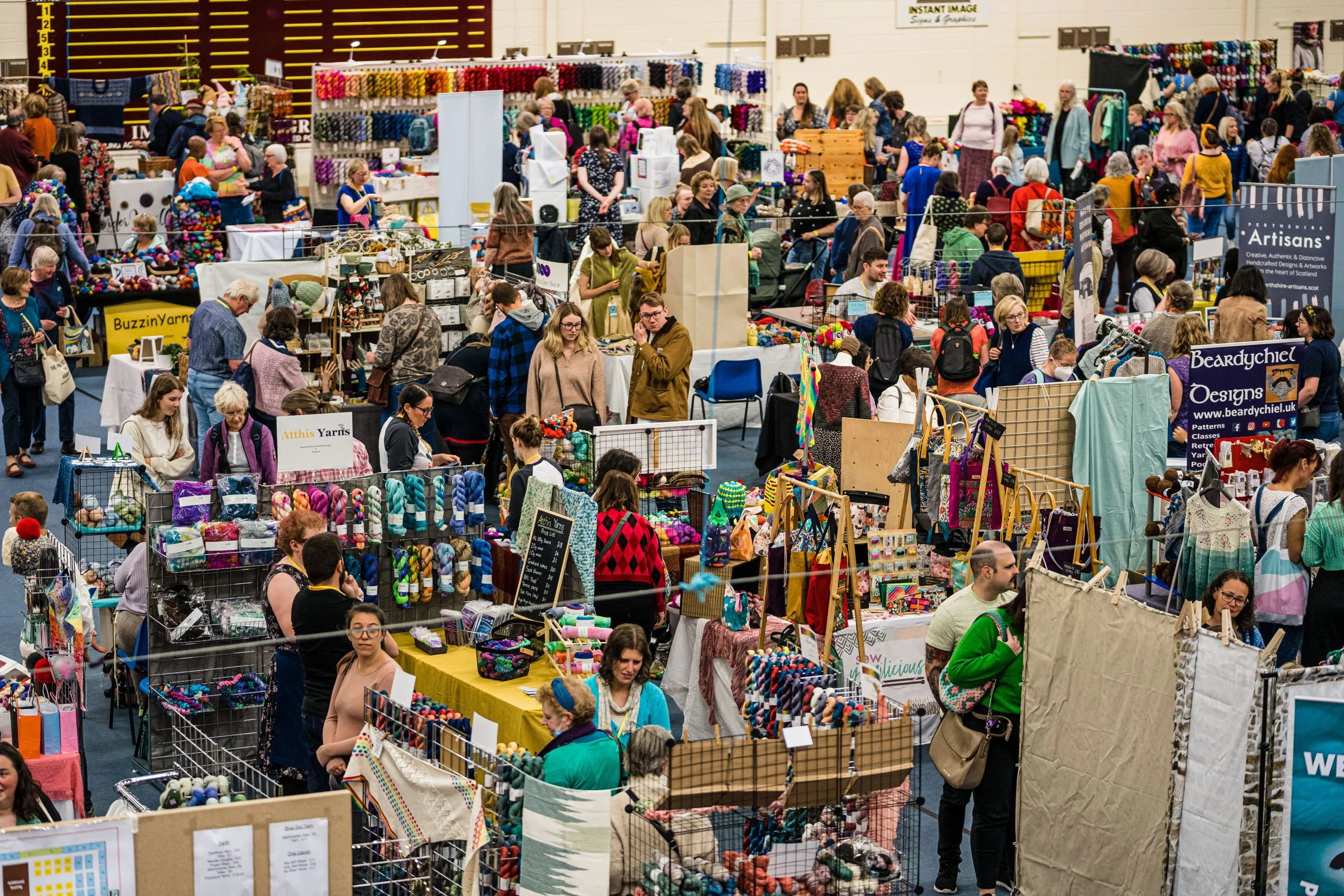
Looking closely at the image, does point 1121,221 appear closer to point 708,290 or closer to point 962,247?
point 962,247

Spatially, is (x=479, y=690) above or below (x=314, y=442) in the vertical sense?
below

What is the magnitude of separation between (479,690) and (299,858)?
2.06 metres

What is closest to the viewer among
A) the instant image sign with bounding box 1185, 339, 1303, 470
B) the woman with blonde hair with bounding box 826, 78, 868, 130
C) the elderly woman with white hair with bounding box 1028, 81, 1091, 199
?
the instant image sign with bounding box 1185, 339, 1303, 470

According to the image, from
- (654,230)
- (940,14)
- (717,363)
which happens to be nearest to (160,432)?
(717,363)

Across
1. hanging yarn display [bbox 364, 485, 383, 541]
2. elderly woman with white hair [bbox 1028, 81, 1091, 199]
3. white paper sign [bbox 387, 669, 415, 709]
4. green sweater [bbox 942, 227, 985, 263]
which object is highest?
elderly woman with white hair [bbox 1028, 81, 1091, 199]

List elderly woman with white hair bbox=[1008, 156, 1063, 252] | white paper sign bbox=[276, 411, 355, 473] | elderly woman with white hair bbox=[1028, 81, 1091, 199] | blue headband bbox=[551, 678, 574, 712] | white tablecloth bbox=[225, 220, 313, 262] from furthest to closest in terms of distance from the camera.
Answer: elderly woman with white hair bbox=[1028, 81, 1091, 199] < elderly woman with white hair bbox=[1008, 156, 1063, 252] < white tablecloth bbox=[225, 220, 313, 262] < white paper sign bbox=[276, 411, 355, 473] < blue headband bbox=[551, 678, 574, 712]

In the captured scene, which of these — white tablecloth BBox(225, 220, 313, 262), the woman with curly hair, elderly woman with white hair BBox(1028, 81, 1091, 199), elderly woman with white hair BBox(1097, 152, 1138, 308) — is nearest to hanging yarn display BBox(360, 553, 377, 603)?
the woman with curly hair

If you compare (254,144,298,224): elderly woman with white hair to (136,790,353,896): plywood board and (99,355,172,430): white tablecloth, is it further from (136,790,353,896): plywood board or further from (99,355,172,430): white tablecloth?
(136,790,353,896): plywood board

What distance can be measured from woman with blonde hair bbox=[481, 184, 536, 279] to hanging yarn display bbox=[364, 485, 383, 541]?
15.0 feet

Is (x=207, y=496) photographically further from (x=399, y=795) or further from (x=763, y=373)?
(x=763, y=373)

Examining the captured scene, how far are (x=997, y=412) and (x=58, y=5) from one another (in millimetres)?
16885

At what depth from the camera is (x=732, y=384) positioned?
11469 mm

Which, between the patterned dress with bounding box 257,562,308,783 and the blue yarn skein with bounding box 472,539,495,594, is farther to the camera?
the blue yarn skein with bounding box 472,539,495,594

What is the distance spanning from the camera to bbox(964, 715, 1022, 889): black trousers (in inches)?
238
